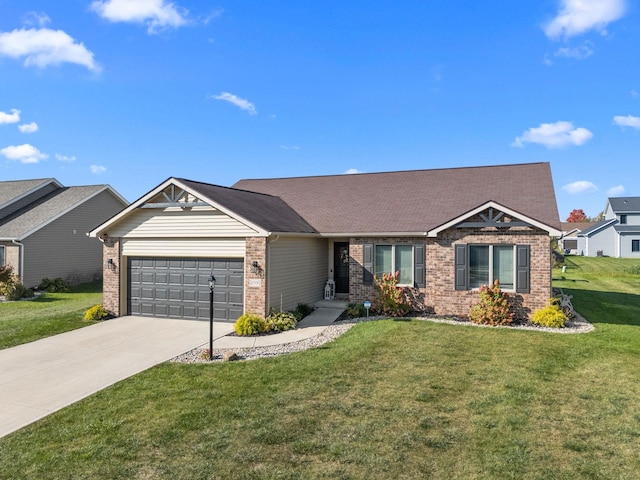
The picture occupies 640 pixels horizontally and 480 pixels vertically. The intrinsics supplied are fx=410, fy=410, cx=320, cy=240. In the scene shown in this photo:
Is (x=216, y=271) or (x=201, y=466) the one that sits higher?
(x=216, y=271)

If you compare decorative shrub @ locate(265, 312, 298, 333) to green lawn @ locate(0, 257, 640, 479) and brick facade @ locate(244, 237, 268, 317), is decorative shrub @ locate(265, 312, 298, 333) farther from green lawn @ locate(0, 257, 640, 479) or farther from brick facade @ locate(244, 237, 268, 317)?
green lawn @ locate(0, 257, 640, 479)

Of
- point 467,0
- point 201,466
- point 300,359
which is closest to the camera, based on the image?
point 201,466

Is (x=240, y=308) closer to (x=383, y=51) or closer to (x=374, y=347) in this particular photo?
(x=374, y=347)

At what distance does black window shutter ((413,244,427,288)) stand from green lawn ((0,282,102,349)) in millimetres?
11313

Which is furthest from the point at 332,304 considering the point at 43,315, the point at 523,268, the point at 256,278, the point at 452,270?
the point at 43,315

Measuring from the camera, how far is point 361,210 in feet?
56.6

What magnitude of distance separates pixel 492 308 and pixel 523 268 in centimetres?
169

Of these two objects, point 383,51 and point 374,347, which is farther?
point 383,51

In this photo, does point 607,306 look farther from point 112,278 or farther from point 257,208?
point 112,278

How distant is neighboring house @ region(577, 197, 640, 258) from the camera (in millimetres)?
46094

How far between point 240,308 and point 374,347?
515 centimetres

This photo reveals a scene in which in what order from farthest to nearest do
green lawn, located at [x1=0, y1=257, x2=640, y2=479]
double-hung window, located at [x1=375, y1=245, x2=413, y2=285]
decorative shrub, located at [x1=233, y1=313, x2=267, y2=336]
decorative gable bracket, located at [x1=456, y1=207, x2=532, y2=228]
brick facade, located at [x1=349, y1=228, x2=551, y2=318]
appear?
double-hung window, located at [x1=375, y1=245, x2=413, y2=285] → decorative gable bracket, located at [x1=456, y1=207, x2=532, y2=228] → brick facade, located at [x1=349, y1=228, x2=551, y2=318] → decorative shrub, located at [x1=233, y1=313, x2=267, y2=336] → green lawn, located at [x1=0, y1=257, x2=640, y2=479]

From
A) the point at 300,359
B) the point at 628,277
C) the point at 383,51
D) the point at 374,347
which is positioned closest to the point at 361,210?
the point at 383,51

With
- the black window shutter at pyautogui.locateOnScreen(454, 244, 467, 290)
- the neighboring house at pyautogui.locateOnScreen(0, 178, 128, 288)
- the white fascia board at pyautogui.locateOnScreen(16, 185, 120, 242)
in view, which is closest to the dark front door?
the black window shutter at pyautogui.locateOnScreen(454, 244, 467, 290)
